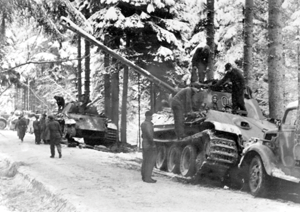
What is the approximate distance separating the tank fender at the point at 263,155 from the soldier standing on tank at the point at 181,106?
10.8 ft

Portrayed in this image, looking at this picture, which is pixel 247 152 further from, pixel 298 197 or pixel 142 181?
pixel 142 181

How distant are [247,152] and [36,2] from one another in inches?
242

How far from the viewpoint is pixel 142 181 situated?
1172 cm

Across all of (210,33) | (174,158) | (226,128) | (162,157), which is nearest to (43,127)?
(162,157)

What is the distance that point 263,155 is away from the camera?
10117 millimetres

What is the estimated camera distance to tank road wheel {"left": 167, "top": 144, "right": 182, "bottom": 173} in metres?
14.9

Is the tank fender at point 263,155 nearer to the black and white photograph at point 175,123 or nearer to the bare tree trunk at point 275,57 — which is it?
the black and white photograph at point 175,123

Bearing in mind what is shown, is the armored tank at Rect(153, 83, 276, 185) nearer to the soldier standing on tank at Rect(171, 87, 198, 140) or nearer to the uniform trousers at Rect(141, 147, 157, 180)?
the soldier standing on tank at Rect(171, 87, 198, 140)

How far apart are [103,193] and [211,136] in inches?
137

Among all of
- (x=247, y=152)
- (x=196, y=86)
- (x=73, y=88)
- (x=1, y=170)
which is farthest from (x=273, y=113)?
(x=73, y=88)

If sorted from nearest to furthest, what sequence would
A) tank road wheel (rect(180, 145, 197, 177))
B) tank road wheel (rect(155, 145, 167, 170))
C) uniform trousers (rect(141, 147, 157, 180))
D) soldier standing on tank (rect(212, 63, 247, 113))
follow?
uniform trousers (rect(141, 147, 157, 180)) < soldier standing on tank (rect(212, 63, 247, 113)) < tank road wheel (rect(180, 145, 197, 177)) < tank road wheel (rect(155, 145, 167, 170))

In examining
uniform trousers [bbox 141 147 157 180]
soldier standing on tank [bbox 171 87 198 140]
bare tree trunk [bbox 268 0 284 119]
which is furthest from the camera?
bare tree trunk [bbox 268 0 284 119]

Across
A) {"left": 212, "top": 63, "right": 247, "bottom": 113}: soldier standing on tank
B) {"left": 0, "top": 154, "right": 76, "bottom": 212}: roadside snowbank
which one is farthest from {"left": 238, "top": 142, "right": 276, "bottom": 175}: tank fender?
{"left": 0, "top": 154, "right": 76, "bottom": 212}: roadside snowbank

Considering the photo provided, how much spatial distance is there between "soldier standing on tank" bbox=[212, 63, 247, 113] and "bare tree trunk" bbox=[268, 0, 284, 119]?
1.61m
